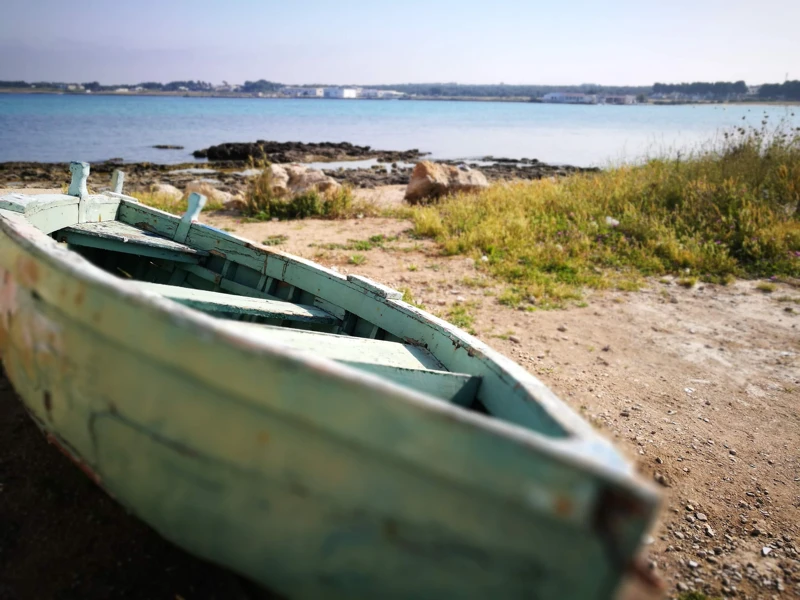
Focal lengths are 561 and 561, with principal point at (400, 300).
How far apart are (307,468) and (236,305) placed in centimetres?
159

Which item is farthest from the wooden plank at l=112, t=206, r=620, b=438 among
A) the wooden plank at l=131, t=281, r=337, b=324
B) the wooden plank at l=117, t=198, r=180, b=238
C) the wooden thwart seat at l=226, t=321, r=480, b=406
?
the wooden plank at l=131, t=281, r=337, b=324

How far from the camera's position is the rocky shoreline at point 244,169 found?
16.0m

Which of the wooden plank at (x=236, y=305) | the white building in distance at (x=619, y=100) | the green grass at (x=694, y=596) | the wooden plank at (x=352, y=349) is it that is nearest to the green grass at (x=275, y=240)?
the wooden plank at (x=236, y=305)

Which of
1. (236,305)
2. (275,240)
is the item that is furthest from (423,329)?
(275,240)

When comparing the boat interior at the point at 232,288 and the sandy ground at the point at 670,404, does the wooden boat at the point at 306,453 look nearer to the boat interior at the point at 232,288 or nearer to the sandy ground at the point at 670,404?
the boat interior at the point at 232,288

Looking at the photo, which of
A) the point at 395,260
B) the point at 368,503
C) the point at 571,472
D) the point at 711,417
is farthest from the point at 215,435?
the point at 395,260

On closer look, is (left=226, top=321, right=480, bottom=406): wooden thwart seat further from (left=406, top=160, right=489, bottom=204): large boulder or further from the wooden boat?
(left=406, top=160, right=489, bottom=204): large boulder

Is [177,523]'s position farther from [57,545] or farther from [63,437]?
[57,545]

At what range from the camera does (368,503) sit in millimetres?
1486

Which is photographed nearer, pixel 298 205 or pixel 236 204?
pixel 298 205

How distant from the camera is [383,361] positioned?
260 centimetres

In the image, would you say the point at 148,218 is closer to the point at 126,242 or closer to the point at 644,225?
the point at 126,242

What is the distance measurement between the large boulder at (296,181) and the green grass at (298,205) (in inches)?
5.7

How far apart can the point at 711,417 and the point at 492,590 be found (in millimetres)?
3595
